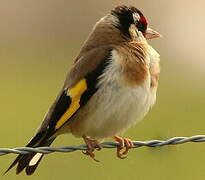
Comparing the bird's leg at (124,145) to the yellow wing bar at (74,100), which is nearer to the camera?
the yellow wing bar at (74,100)

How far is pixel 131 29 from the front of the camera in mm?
10367

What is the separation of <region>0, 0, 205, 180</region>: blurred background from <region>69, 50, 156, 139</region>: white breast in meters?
2.55

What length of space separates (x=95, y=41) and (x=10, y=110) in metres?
6.08

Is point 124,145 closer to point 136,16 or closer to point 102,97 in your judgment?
point 102,97

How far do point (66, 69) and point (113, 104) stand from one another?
779 centimetres

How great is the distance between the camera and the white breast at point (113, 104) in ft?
31.6

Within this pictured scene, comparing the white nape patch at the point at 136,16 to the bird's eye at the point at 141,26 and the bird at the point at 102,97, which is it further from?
the bird at the point at 102,97

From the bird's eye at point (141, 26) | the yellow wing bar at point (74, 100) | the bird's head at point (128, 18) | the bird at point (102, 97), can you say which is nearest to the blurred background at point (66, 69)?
the bird's eye at point (141, 26)

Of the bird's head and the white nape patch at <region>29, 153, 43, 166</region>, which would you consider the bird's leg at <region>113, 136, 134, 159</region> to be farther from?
the bird's head

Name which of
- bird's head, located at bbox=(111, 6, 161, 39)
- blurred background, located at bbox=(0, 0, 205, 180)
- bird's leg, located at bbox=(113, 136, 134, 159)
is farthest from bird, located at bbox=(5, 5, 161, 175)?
blurred background, located at bbox=(0, 0, 205, 180)

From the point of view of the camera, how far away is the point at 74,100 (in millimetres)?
9703

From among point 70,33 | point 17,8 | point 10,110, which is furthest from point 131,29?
point 17,8

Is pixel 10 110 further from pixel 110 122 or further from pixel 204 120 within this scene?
pixel 110 122

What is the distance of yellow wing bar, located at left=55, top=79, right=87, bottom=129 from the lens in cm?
962
